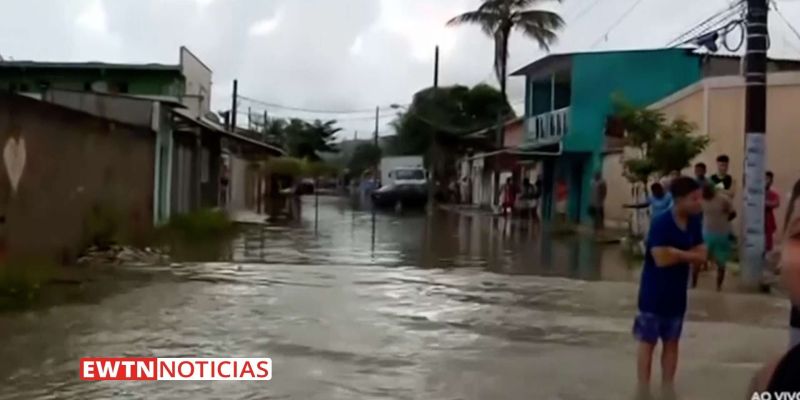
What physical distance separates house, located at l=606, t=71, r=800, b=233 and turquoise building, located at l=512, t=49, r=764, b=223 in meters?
7.96

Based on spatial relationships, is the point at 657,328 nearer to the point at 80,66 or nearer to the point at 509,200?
the point at 509,200

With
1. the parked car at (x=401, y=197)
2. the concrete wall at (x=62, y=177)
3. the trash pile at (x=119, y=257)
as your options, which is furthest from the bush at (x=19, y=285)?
the parked car at (x=401, y=197)

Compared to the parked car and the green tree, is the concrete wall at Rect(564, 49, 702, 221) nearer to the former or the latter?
the parked car

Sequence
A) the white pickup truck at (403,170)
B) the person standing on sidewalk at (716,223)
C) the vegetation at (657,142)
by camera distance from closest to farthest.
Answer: the person standing on sidewalk at (716,223)
the vegetation at (657,142)
the white pickup truck at (403,170)

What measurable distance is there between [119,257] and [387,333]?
7750mm

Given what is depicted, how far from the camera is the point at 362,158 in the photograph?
112375 millimetres

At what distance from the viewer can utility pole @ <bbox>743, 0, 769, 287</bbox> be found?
14.2m

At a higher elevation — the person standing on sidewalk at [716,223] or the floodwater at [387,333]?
the person standing on sidewalk at [716,223]

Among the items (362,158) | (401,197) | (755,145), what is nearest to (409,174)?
(401,197)

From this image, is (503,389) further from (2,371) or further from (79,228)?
(79,228)

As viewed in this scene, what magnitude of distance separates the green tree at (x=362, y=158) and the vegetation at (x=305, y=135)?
282 cm

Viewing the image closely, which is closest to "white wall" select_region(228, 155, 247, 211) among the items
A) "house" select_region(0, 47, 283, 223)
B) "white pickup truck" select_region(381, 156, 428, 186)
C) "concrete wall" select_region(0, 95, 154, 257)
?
"house" select_region(0, 47, 283, 223)

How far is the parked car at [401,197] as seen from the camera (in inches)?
1897

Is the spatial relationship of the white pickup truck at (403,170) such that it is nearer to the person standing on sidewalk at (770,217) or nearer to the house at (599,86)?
the house at (599,86)
